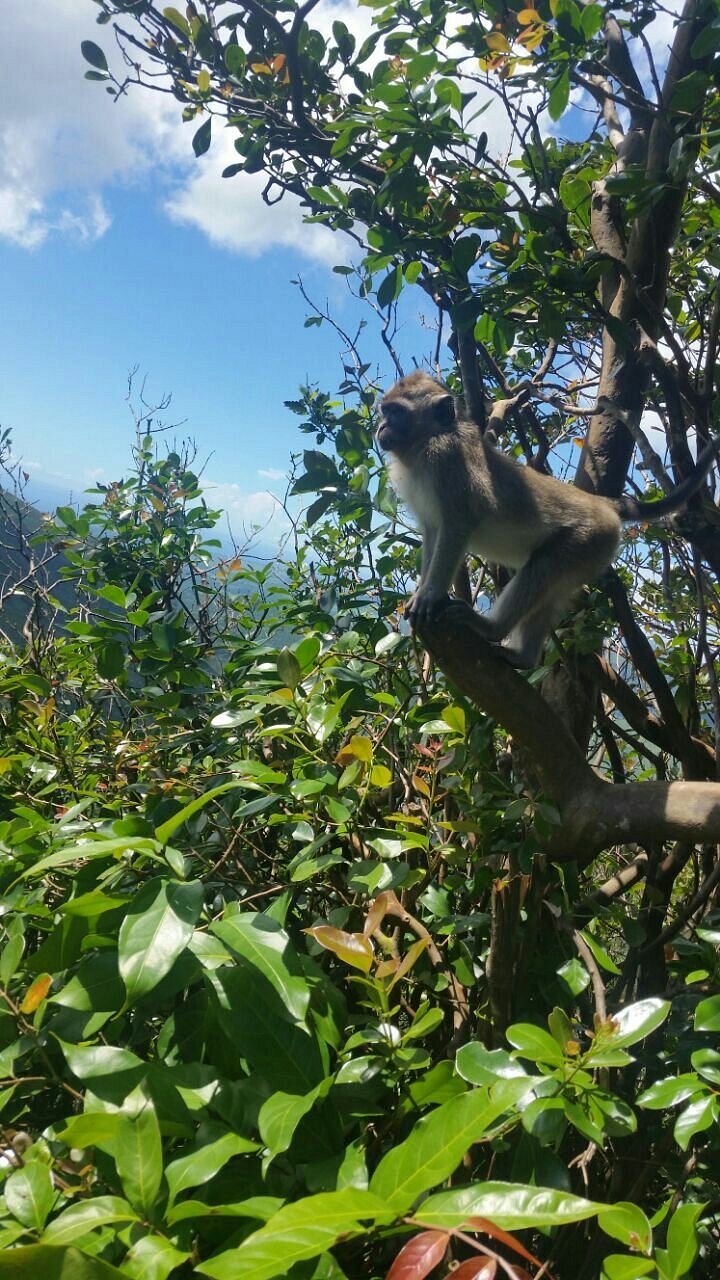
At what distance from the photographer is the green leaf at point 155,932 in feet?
4.58

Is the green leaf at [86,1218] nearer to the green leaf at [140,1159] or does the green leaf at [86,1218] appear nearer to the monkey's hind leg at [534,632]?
the green leaf at [140,1159]

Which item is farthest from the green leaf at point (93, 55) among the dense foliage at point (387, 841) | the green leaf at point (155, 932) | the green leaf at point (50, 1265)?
the green leaf at point (50, 1265)

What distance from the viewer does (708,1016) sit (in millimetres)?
1593

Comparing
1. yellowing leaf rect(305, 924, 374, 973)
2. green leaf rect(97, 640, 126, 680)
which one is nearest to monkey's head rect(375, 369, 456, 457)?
green leaf rect(97, 640, 126, 680)

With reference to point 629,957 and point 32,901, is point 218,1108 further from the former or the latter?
point 629,957

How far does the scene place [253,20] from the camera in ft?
11.9

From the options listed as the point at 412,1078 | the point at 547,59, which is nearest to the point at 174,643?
the point at 412,1078

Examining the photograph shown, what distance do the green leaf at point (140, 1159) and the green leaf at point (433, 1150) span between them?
0.34m

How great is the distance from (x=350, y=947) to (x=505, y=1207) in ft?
1.88

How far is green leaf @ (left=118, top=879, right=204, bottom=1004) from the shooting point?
1.40 metres

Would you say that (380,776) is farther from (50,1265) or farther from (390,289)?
(390,289)

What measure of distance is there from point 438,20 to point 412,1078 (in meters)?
3.55

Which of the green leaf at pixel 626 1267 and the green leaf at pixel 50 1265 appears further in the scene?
the green leaf at pixel 626 1267

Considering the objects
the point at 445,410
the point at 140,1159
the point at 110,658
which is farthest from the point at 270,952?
the point at 445,410
